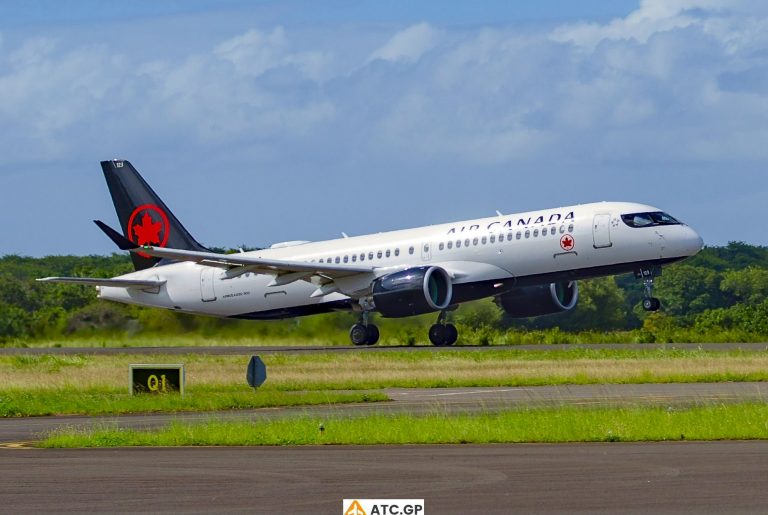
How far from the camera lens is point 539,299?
5688cm

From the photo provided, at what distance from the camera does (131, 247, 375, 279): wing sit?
5367 centimetres

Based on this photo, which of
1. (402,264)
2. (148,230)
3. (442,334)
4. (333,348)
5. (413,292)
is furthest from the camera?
(148,230)

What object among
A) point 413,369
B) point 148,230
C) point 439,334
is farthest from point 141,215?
point 413,369

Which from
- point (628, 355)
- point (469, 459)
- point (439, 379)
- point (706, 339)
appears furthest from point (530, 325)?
point (469, 459)

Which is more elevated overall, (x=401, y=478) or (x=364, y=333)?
(x=364, y=333)

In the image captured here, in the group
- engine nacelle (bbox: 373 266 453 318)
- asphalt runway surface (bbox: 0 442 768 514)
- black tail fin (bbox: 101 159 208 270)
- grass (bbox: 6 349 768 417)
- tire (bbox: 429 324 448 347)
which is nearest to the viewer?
asphalt runway surface (bbox: 0 442 768 514)

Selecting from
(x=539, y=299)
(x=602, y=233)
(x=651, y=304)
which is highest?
(x=602, y=233)

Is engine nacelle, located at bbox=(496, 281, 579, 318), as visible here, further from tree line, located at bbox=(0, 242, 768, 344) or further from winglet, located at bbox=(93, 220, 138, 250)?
winglet, located at bbox=(93, 220, 138, 250)

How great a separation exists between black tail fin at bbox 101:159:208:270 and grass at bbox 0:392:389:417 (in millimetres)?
28479

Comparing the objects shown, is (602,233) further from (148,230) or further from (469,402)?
(148,230)

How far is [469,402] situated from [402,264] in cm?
2568

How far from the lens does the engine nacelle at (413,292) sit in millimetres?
52438

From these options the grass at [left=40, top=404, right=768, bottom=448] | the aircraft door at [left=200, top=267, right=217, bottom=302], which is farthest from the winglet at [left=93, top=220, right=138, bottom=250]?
the grass at [left=40, top=404, right=768, bottom=448]

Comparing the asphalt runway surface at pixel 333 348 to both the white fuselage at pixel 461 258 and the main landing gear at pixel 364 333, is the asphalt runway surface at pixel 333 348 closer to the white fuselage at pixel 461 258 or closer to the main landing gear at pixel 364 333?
the main landing gear at pixel 364 333
